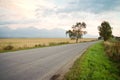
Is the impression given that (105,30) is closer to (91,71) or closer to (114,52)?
(114,52)

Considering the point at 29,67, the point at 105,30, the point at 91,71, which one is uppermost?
the point at 105,30

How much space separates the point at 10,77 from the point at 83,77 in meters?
3.75

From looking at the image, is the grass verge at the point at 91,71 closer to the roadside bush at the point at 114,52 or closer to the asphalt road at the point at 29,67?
the asphalt road at the point at 29,67

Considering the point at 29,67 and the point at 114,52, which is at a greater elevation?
the point at 29,67

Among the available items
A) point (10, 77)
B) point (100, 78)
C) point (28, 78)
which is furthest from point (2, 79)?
point (100, 78)

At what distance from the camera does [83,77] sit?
9867 mm

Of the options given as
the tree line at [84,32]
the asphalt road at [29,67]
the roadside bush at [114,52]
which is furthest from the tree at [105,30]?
the asphalt road at [29,67]

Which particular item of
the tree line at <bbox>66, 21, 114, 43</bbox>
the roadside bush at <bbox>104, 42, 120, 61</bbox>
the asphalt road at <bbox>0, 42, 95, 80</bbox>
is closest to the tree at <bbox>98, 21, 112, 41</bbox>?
the tree line at <bbox>66, 21, 114, 43</bbox>

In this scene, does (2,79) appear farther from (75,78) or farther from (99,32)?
(99,32)

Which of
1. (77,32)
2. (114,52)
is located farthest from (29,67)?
(77,32)

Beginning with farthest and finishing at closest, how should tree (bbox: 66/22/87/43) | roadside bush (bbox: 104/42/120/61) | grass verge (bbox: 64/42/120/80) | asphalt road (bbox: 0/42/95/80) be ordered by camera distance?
1. tree (bbox: 66/22/87/43)
2. roadside bush (bbox: 104/42/120/61)
3. grass verge (bbox: 64/42/120/80)
4. asphalt road (bbox: 0/42/95/80)

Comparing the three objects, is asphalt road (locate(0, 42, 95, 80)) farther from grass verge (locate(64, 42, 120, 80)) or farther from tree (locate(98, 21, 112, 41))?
tree (locate(98, 21, 112, 41))

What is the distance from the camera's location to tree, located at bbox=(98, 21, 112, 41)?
82.5m

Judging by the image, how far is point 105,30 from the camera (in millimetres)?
83562
